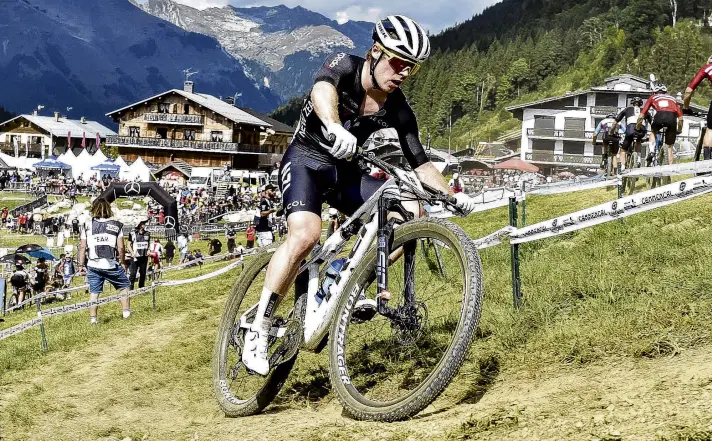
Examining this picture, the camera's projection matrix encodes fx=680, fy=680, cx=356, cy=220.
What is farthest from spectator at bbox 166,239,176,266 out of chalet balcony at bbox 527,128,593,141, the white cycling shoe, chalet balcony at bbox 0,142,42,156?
chalet balcony at bbox 0,142,42,156

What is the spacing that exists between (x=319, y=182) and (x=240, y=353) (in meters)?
1.72

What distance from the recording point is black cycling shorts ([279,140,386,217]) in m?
5.12

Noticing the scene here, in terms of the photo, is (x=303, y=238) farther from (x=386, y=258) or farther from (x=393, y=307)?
(x=393, y=307)

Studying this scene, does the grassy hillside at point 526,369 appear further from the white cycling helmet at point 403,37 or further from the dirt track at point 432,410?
the white cycling helmet at point 403,37

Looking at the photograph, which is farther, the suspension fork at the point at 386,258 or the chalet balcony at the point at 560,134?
the chalet balcony at the point at 560,134

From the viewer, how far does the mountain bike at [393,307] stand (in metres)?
4.07

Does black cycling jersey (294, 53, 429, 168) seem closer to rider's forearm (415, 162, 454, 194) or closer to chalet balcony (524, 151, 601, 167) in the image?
rider's forearm (415, 162, 454, 194)

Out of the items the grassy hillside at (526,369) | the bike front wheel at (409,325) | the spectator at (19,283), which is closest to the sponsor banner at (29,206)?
the spectator at (19,283)

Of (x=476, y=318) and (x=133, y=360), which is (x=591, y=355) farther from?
(x=133, y=360)

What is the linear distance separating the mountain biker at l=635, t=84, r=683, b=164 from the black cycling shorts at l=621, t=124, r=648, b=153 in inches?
33.4

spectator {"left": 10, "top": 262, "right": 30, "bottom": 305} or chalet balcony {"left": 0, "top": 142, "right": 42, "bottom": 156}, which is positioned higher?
chalet balcony {"left": 0, "top": 142, "right": 42, "bottom": 156}

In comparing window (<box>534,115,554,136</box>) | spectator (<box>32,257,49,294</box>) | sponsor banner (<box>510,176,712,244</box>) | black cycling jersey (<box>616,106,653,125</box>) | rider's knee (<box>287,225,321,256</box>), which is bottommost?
spectator (<box>32,257,49,294</box>)

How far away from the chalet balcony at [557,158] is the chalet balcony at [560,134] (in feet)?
8.48

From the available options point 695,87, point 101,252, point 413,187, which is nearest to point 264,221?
point 101,252
